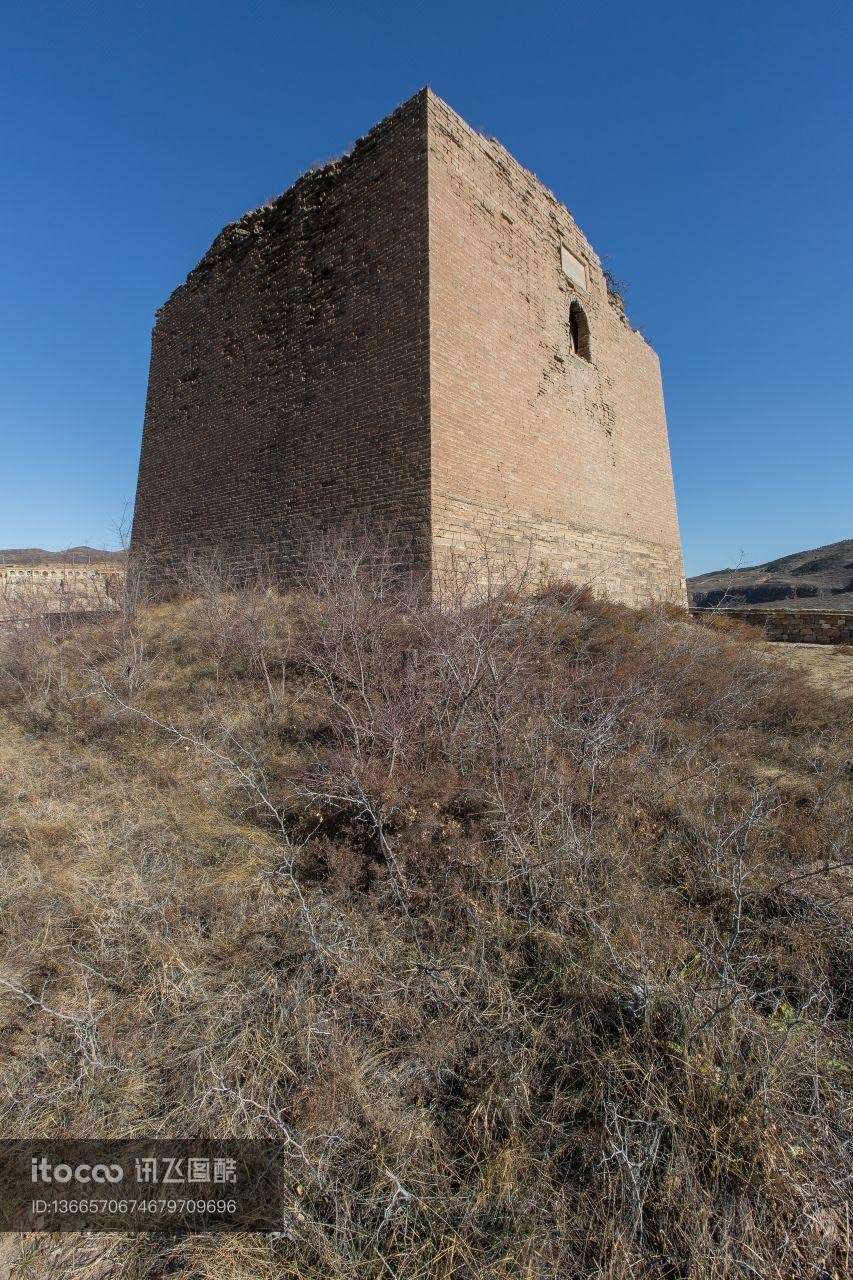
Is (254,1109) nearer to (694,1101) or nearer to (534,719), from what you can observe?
(694,1101)

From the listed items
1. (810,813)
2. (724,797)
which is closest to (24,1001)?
(724,797)

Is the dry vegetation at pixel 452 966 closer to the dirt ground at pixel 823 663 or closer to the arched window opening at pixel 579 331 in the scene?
the dirt ground at pixel 823 663

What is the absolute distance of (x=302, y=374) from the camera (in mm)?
8969

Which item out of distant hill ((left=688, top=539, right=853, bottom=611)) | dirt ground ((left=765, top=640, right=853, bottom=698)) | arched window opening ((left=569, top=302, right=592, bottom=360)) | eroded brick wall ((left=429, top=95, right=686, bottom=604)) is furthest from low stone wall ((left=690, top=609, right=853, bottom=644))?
distant hill ((left=688, top=539, right=853, bottom=611))

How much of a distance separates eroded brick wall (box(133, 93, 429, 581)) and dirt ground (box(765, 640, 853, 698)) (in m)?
5.39

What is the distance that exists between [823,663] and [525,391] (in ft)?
20.5

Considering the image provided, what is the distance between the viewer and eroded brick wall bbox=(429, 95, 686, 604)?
7629 millimetres

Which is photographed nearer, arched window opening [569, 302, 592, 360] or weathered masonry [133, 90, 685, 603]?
weathered masonry [133, 90, 685, 603]

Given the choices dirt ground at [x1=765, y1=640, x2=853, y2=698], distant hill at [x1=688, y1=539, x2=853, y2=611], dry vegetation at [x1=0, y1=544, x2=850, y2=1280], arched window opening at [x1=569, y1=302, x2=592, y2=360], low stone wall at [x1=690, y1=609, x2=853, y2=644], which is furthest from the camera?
distant hill at [x1=688, y1=539, x2=853, y2=611]

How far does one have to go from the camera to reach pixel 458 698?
4367mm

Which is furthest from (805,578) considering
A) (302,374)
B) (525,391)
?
(302,374)

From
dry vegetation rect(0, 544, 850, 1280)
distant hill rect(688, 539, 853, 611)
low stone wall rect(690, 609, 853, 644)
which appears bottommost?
dry vegetation rect(0, 544, 850, 1280)

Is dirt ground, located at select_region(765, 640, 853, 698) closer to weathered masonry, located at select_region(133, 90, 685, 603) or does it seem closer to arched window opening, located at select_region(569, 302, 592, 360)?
weathered masonry, located at select_region(133, 90, 685, 603)

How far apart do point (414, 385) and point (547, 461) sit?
283 centimetres
